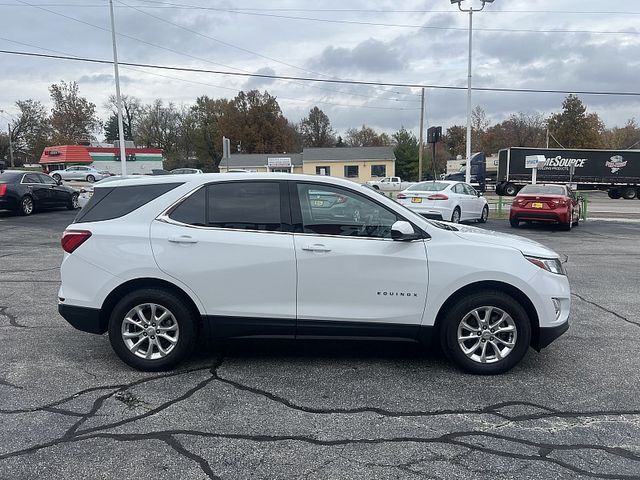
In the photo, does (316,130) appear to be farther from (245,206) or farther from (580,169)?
(245,206)

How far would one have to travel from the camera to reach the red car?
16.2m

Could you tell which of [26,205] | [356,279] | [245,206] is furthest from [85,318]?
[26,205]

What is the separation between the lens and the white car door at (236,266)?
432cm

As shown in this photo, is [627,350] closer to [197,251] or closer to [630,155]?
[197,251]

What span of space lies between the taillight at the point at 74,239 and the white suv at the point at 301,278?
0.01 metres

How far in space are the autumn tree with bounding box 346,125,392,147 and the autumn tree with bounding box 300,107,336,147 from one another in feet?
19.5

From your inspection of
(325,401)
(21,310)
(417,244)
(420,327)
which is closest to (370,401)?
(325,401)

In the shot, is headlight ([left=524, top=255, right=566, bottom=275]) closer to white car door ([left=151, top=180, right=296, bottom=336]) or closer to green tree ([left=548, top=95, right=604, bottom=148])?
white car door ([left=151, top=180, right=296, bottom=336])

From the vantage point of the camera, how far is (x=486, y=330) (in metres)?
4.38

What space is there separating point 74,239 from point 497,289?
149 inches

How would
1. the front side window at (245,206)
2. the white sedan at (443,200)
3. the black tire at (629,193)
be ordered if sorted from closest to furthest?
the front side window at (245,206), the white sedan at (443,200), the black tire at (629,193)

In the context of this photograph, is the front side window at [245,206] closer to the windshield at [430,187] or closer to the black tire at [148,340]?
the black tire at [148,340]

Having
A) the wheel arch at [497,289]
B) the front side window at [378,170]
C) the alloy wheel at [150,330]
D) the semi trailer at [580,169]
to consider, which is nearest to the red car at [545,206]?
the wheel arch at [497,289]

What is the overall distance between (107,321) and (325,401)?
2146 millimetres
